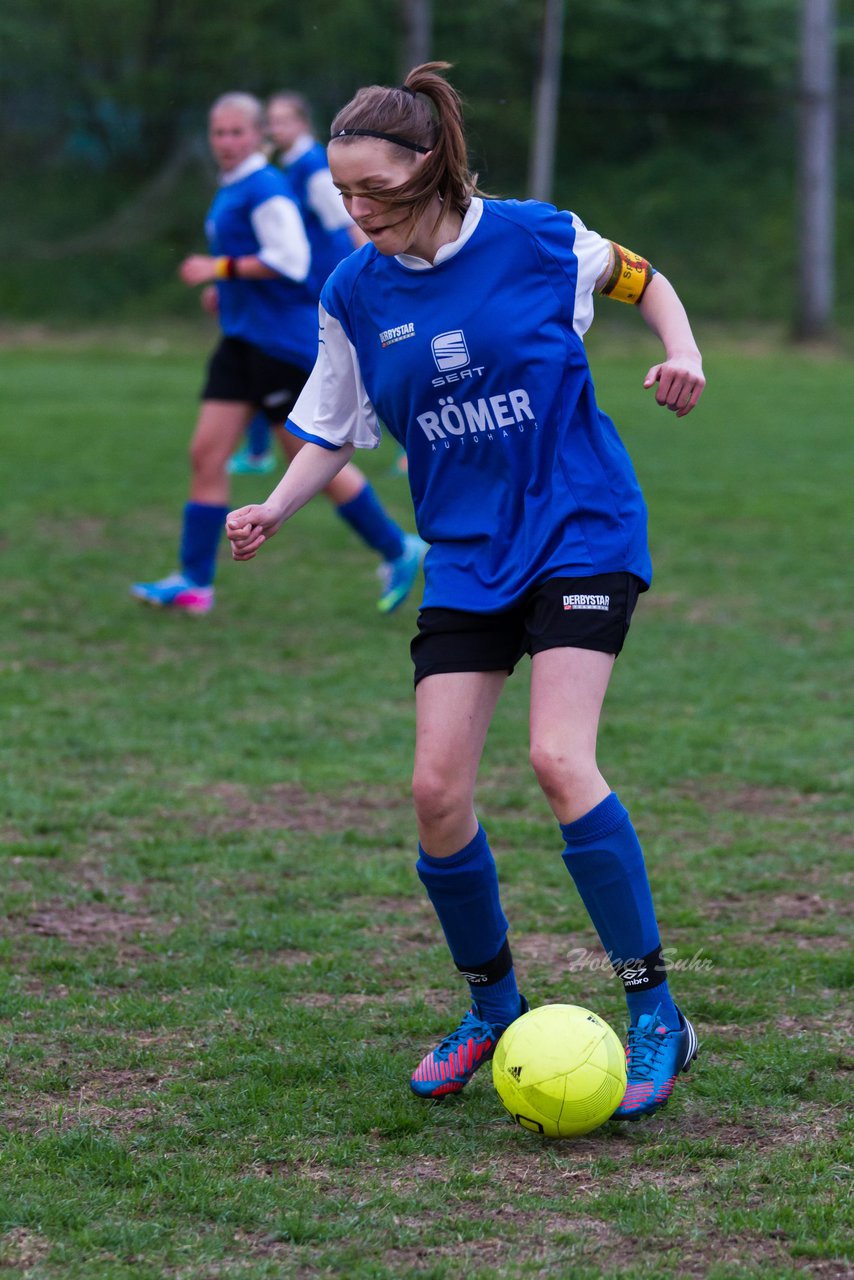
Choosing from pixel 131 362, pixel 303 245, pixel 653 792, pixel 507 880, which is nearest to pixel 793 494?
pixel 303 245

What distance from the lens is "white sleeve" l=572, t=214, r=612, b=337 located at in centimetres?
323

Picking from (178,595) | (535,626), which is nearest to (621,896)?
(535,626)

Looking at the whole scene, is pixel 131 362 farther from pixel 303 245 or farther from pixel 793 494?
pixel 303 245

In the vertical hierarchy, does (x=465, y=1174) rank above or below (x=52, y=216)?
below

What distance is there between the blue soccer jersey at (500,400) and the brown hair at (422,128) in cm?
11

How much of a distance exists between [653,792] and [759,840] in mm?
551

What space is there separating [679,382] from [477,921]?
1154 millimetres

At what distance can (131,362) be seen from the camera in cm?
2166

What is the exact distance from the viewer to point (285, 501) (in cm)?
329

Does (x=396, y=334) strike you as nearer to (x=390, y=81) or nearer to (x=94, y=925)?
(x=94, y=925)

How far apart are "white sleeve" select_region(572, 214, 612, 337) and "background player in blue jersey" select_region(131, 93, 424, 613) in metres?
4.24

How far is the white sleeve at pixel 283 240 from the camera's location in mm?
7285

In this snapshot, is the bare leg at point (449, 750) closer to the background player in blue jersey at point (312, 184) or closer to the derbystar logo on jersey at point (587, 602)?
the derbystar logo on jersey at point (587, 602)

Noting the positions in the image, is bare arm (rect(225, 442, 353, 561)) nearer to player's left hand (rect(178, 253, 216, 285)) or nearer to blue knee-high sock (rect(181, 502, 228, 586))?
player's left hand (rect(178, 253, 216, 285))
